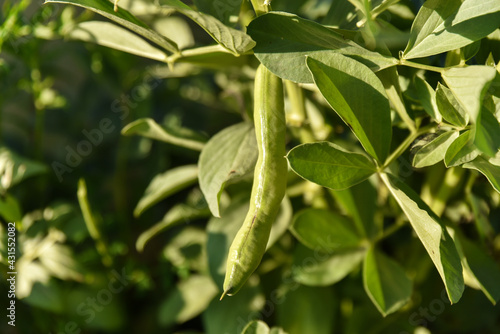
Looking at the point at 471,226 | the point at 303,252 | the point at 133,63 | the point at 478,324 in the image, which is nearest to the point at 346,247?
the point at 303,252

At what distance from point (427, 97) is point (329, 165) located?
0.30 ft

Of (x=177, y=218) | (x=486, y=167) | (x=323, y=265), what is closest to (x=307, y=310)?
(x=323, y=265)

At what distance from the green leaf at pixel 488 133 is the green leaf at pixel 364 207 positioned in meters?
0.20

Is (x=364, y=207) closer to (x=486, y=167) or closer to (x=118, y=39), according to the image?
(x=486, y=167)

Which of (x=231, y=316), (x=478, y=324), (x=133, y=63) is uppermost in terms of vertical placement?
(x=133, y=63)

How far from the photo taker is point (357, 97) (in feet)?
1.29

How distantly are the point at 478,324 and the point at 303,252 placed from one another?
0.93 feet

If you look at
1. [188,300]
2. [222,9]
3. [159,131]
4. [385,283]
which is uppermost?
[222,9]

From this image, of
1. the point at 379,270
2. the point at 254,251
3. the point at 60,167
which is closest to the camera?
the point at 254,251

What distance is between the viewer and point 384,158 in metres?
0.43

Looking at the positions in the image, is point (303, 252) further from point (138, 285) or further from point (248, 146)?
point (138, 285)

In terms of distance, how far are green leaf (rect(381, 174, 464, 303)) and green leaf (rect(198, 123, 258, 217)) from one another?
0.12 meters

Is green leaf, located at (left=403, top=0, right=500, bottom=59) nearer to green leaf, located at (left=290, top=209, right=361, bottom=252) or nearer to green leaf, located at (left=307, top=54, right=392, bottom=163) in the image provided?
green leaf, located at (left=307, top=54, right=392, bottom=163)

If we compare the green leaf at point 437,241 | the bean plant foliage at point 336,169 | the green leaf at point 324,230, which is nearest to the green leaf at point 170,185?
the bean plant foliage at point 336,169
